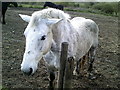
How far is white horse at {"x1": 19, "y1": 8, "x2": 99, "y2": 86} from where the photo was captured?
3.18m

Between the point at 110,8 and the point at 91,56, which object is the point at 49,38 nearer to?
→ the point at 91,56

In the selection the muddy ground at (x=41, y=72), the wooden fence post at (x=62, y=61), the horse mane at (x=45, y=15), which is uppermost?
the horse mane at (x=45, y=15)

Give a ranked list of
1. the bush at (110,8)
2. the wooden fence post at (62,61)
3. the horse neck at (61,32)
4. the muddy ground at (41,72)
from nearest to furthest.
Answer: the wooden fence post at (62,61) → the horse neck at (61,32) → the muddy ground at (41,72) → the bush at (110,8)

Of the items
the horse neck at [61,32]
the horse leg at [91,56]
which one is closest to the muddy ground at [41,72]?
the horse leg at [91,56]

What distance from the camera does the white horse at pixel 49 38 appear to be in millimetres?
3178

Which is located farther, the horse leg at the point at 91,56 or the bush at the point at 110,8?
the bush at the point at 110,8

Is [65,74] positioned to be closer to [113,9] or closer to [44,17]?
[44,17]

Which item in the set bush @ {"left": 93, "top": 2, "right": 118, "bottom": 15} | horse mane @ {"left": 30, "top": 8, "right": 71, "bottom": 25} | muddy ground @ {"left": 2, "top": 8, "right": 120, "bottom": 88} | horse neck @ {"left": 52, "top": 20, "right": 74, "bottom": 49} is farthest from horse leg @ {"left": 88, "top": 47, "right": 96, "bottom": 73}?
bush @ {"left": 93, "top": 2, "right": 118, "bottom": 15}

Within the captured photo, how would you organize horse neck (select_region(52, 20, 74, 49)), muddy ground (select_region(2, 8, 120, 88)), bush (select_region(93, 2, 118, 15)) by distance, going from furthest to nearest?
bush (select_region(93, 2, 118, 15)) → muddy ground (select_region(2, 8, 120, 88)) → horse neck (select_region(52, 20, 74, 49))

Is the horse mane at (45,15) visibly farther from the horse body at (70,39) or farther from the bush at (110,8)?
the bush at (110,8)

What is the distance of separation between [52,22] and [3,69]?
117 inches

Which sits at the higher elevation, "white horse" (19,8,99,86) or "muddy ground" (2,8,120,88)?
"white horse" (19,8,99,86)

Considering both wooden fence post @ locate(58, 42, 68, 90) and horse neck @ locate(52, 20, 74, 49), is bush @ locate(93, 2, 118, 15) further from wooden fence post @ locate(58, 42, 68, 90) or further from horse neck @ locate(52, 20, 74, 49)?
wooden fence post @ locate(58, 42, 68, 90)

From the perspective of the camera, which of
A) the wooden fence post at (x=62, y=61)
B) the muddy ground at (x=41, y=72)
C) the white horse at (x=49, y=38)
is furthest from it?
the muddy ground at (x=41, y=72)
